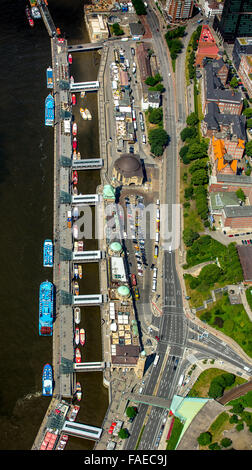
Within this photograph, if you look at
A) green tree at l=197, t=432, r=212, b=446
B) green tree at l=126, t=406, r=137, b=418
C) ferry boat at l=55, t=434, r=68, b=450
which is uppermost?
green tree at l=126, t=406, r=137, b=418

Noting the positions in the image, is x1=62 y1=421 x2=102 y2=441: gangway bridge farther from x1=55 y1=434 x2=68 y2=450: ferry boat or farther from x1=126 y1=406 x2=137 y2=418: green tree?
x1=126 y1=406 x2=137 y2=418: green tree

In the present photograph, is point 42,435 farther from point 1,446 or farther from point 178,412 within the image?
point 178,412

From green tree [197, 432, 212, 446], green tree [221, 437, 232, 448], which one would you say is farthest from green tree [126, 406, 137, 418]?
green tree [221, 437, 232, 448]

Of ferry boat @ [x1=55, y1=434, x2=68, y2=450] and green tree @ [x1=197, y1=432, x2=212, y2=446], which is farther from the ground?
green tree @ [x1=197, y1=432, x2=212, y2=446]

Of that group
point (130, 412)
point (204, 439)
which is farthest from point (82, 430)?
point (204, 439)

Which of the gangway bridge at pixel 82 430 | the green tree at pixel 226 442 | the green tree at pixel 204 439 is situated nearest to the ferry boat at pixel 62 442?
the gangway bridge at pixel 82 430
